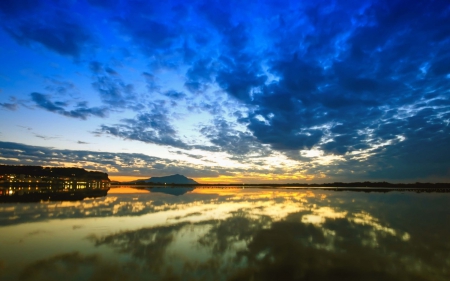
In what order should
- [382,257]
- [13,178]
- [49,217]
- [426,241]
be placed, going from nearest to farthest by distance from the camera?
[382,257], [426,241], [49,217], [13,178]

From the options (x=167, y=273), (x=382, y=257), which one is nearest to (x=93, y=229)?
(x=167, y=273)

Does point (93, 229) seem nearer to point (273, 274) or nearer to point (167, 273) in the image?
point (167, 273)

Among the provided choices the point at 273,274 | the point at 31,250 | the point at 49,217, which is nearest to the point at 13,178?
the point at 49,217

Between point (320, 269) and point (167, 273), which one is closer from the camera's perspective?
point (167, 273)

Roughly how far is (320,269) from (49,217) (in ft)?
82.5

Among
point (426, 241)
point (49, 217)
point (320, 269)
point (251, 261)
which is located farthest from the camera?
point (49, 217)

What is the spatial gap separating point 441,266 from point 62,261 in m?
18.2

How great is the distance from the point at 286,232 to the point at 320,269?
8149 mm

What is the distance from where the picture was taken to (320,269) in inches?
465

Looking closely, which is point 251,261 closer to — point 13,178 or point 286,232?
point 286,232

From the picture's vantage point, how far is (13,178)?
163 metres

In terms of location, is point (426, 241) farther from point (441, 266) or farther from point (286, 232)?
point (286, 232)

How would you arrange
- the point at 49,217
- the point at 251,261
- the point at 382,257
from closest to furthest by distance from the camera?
the point at 251,261 → the point at 382,257 → the point at 49,217

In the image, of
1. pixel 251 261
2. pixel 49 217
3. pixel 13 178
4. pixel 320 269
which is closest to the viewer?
pixel 320 269
